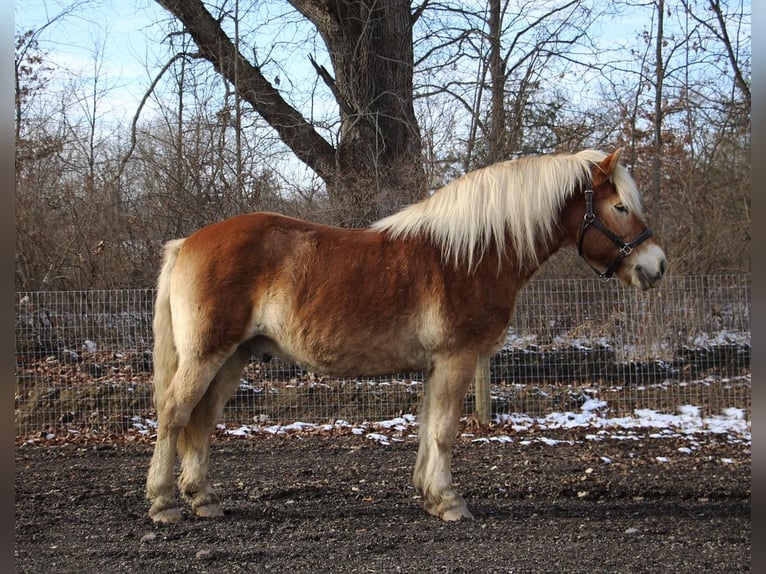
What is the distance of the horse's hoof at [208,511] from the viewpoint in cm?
484

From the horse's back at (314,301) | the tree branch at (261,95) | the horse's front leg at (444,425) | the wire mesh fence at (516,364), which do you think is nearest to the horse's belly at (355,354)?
the horse's back at (314,301)

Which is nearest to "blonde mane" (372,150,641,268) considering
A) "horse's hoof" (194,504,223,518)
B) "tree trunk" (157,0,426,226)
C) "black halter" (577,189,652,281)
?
"black halter" (577,189,652,281)

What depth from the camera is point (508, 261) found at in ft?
15.9

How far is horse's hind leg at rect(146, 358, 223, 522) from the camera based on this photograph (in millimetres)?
4660

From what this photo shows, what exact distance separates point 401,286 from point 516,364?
5019mm

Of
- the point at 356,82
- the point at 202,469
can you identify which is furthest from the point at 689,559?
the point at 356,82

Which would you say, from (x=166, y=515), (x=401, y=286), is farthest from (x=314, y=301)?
(x=166, y=515)

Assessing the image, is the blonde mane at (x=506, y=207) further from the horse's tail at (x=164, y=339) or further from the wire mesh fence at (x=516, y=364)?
the wire mesh fence at (x=516, y=364)

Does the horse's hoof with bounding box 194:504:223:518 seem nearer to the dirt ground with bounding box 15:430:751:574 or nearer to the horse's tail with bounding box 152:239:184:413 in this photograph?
the dirt ground with bounding box 15:430:751:574

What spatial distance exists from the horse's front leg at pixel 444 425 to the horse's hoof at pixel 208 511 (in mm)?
1444

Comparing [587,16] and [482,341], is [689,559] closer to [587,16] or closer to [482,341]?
[482,341]

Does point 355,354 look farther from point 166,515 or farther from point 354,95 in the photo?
point 354,95

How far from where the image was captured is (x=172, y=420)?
4.68 metres

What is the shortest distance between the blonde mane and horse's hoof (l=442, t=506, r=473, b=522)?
1.63 m
